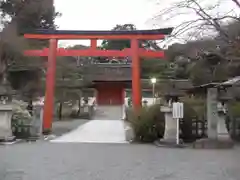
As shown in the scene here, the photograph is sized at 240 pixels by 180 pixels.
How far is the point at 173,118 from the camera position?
16.5m

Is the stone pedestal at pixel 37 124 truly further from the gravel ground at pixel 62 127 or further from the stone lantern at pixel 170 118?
the stone lantern at pixel 170 118

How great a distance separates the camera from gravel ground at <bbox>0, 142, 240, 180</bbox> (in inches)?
336

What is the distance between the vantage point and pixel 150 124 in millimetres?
17953

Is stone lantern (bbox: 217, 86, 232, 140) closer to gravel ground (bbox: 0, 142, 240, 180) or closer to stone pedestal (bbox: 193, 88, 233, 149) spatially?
stone pedestal (bbox: 193, 88, 233, 149)

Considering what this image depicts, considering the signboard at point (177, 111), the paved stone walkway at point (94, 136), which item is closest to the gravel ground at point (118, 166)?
the signboard at point (177, 111)

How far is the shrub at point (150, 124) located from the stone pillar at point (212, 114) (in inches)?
93.3

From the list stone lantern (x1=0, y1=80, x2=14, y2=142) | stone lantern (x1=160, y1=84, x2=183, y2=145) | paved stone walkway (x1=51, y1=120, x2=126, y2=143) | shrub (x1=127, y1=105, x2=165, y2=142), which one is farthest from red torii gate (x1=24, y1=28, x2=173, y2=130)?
stone lantern (x1=160, y1=84, x2=183, y2=145)

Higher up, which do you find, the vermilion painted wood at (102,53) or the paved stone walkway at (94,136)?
the vermilion painted wood at (102,53)

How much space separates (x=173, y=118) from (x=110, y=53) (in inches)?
313

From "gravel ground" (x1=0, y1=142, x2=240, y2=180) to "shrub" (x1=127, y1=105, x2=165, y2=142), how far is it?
440 centimetres

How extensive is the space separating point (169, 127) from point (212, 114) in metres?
1.90

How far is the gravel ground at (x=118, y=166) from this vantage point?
8523mm

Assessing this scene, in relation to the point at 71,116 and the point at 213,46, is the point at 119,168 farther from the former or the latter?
the point at 71,116

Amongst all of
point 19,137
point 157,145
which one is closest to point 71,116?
point 19,137
